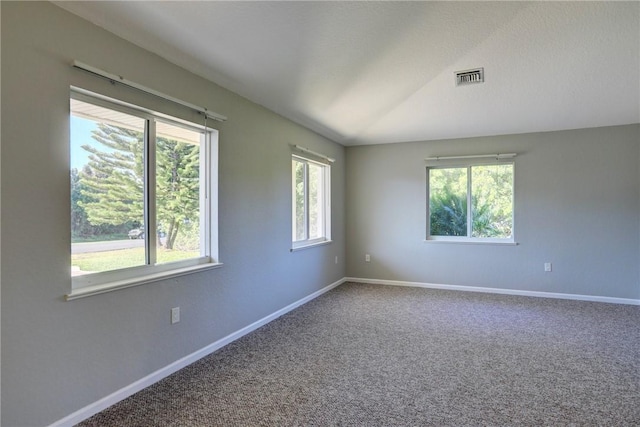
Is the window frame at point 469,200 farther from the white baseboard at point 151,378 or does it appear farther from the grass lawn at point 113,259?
the grass lawn at point 113,259

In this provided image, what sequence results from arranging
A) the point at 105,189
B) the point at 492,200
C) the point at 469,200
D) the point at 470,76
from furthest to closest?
1. the point at 469,200
2. the point at 492,200
3. the point at 470,76
4. the point at 105,189

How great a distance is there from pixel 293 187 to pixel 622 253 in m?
4.22

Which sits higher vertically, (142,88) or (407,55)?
(407,55)

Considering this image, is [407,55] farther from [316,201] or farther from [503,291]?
[503,291]

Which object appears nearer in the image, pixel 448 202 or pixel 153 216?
pixel 153 216

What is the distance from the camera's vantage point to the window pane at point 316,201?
5.02m

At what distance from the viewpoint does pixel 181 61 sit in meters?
2.60

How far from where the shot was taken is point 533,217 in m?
4.91

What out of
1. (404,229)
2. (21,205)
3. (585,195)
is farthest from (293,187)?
(585,195)

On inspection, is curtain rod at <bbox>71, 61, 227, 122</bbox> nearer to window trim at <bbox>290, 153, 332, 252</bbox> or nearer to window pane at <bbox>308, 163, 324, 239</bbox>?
Answer: window trim at <bbox>290, 153, 332, 252</bbox>

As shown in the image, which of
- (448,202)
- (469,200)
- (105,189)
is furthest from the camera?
(448,202)

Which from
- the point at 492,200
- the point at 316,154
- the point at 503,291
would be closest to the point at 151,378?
the point at 316,154

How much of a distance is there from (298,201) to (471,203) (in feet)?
8.49

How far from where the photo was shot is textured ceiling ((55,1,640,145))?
2271 mm
